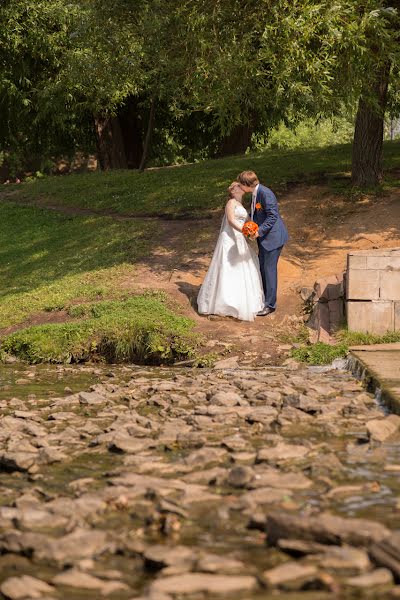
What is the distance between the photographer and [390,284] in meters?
16.5

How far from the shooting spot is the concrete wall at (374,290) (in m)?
16.5

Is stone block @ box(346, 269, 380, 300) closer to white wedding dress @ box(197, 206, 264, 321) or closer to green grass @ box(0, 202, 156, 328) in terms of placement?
white wedding dress @ box(197, 206, 264, 321)

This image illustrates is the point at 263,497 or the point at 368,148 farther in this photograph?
the point at 368,148

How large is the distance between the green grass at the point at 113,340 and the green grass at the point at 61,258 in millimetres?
1594

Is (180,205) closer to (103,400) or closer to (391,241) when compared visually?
(391,241)

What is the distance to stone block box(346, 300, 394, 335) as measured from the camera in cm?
1662

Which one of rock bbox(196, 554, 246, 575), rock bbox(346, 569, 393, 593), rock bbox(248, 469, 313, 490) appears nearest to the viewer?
rock bbox(346, 569, 393, 593)

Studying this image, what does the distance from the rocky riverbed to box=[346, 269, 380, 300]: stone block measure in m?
3.94

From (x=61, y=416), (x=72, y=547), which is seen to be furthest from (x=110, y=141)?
(x=72, y=547)

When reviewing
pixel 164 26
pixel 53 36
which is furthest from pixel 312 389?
pixel 53 36

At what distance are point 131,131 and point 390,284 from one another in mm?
24086

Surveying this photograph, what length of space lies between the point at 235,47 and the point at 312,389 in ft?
31.0

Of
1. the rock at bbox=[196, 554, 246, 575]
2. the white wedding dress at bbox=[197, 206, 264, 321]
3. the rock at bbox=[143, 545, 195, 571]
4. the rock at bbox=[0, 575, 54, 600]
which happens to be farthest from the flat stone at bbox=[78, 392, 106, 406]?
the rock at bbox=[0, 575, 54, 600]

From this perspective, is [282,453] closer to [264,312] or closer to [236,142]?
[264,312]
